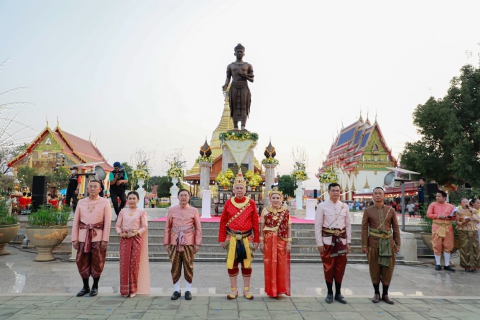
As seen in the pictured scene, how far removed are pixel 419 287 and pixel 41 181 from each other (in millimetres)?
10709

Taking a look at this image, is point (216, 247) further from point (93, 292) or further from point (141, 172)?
point (141, 172)

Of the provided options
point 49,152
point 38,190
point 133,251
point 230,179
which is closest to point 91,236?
point 133,251

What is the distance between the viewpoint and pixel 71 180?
36.9ft

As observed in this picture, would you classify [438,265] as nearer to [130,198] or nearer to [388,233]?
[388,233]

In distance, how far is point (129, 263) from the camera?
200 inches

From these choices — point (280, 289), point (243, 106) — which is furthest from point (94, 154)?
point (280, 289)

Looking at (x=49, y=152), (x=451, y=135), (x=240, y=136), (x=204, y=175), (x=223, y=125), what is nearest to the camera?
(x=240, y=136)

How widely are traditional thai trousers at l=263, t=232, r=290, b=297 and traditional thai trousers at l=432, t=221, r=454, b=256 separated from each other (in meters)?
4.44

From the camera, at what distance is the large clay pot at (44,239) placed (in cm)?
781

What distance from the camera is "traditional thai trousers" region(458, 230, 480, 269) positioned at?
756 centimetres

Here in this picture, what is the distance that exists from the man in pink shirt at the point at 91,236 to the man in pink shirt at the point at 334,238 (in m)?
3.09

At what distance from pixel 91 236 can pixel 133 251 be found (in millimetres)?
649

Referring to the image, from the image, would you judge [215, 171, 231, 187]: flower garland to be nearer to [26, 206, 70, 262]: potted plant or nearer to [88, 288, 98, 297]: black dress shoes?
[26, 206, 70, 262]: potted plant

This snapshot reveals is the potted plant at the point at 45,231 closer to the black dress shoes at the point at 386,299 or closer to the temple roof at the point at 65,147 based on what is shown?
the black dress shoes at the point at 386,299
